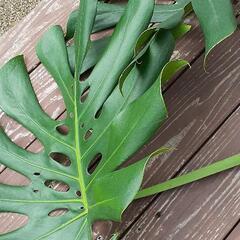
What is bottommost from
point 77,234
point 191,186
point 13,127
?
point 191,186

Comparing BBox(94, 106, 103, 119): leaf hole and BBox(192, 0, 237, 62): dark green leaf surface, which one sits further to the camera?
BBox(94, 106, 103, 119): leaf hole

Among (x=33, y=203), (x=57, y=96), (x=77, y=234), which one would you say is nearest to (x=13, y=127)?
(x=57, y=96)

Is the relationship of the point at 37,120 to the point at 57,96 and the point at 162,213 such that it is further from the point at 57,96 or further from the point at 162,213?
the point at 162,213

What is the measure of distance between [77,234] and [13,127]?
0.42m

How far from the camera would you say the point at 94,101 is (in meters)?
1.41

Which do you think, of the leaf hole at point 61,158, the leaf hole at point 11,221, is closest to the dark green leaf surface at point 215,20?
the leaf hole at point 61,158

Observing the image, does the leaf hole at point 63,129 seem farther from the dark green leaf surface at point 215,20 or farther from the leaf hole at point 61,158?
the dark green leaf surface at point 215,20

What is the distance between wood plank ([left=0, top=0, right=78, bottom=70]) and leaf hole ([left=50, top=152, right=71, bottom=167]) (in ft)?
1.10

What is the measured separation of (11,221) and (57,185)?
131mm

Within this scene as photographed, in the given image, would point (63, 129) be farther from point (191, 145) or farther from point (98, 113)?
point (191, 145)

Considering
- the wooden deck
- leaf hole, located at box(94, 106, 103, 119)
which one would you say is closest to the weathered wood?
the wooden deck

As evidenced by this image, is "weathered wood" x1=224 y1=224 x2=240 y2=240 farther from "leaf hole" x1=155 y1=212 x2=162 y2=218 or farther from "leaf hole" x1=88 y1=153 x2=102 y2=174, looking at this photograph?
"leaf hole" x1=88 y1=153 x2=102 y2=174

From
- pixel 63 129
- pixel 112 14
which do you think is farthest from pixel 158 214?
pixel 112 14

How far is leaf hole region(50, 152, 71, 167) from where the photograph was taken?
149cm
